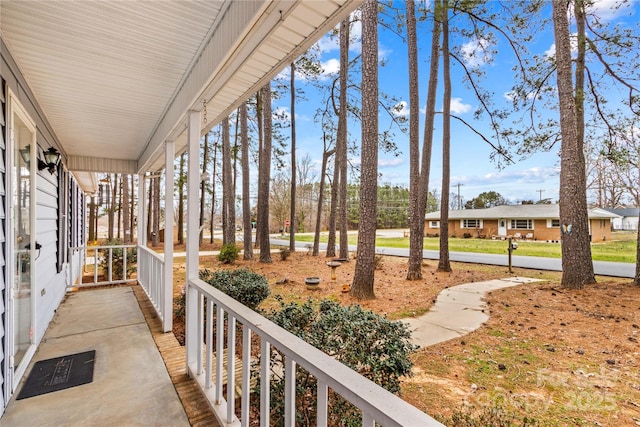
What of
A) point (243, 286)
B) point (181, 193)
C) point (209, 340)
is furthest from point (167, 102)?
point (181, 193)

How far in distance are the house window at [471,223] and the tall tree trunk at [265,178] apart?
68.0 feet

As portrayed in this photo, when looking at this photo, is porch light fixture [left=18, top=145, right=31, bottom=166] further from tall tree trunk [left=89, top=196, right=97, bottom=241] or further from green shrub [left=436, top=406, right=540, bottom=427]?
tall tree trunk [left=89, top=196, right=97, bottom=241]

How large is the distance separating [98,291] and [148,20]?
18.5ft

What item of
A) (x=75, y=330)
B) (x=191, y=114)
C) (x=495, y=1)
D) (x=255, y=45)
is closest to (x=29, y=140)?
(x=191, y=114)

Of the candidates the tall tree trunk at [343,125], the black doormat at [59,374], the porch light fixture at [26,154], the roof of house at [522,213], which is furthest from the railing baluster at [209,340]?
the roof of house at [522,213]

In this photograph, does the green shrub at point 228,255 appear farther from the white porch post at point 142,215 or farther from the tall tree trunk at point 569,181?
the tall tree trunk at point 569,181

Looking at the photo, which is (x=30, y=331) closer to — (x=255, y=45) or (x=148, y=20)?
(x=148, y=20)

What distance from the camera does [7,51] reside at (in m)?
2.35

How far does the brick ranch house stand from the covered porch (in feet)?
75.2

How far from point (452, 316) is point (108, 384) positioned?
177 inches

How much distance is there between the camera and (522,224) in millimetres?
22812

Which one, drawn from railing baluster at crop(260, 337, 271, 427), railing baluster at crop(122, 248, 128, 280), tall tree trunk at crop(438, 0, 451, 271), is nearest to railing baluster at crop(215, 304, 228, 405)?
railing baluster at crop(260, 337, 271, 427)

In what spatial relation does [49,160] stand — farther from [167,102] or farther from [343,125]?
[343,125]

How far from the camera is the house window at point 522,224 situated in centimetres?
2236
